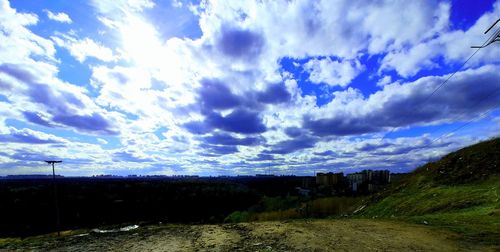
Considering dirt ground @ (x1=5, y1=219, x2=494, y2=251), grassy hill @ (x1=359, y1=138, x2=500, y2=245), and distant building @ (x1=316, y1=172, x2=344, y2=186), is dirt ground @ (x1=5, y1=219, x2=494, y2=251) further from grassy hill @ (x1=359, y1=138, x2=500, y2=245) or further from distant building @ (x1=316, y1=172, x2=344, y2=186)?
distant building @ (x1=316, y1=172, x2=344, y2=186)

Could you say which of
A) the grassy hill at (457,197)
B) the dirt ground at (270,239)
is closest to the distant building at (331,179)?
the grassy hill at (457,197)

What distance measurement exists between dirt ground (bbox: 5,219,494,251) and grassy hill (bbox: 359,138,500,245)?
1.52 meters

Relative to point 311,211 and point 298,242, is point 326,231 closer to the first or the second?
point 298,242

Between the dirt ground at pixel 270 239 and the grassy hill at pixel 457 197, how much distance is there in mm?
1523

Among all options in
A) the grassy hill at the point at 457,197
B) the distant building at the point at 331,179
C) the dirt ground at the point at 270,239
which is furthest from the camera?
the distant building at the point at 331,179

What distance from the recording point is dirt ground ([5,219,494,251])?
10.2 m

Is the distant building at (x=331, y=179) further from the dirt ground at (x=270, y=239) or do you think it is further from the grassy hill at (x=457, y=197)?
the dirt ground at (x=270, y=239)

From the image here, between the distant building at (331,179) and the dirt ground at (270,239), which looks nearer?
the dirt ground at (270,239)

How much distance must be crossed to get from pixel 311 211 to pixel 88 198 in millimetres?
96016

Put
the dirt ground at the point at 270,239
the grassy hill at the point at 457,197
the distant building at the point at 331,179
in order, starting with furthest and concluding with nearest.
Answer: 1. the distant building at the point at 331,179
2. the grassy hill at the point at 457,197
3. the dirt ground at the point at 270,239

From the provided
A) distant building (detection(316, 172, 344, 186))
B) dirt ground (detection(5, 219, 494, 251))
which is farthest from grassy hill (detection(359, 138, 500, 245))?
distant building (detection(316, 172, 344, 186))

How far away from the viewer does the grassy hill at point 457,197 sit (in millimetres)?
13164

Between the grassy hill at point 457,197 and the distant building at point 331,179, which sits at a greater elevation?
the grassy hill at point 457,197

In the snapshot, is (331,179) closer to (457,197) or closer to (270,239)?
(457,197)
